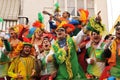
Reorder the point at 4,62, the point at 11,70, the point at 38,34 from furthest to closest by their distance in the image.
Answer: the point at 38,34 < the point at 4,62 < the point at 11,70

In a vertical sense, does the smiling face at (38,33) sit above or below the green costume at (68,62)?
above

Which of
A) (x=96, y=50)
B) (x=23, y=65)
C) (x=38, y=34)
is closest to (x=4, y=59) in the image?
(x=23, y=65)

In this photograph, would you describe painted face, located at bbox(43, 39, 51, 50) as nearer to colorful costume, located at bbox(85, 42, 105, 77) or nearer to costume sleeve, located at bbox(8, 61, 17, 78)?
costume sleeve, located at bbox(8, 61, 17, 78)

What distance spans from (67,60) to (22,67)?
784 mm

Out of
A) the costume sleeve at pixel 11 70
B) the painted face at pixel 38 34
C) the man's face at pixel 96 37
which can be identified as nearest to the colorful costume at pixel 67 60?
the man's face at pixel 96 37

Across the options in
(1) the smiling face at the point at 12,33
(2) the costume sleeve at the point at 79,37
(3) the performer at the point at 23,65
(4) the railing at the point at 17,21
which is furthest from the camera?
(4) the railing at the point at 17,21

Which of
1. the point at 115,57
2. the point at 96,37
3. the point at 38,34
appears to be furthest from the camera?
the point at 38,34

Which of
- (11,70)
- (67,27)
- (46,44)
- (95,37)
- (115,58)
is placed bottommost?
(11,70)

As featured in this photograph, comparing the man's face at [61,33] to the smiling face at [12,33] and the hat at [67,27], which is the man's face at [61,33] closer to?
the hat at [67,27]

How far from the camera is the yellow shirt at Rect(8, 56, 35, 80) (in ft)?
19.1

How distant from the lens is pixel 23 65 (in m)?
5.86

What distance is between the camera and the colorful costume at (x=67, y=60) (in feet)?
18.1

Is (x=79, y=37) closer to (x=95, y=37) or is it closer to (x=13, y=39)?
(x=95, y=37)

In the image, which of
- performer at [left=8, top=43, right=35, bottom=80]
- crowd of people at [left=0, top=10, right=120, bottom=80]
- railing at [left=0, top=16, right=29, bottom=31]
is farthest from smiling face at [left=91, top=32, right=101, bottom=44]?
railing at [left=0, top=16, right=29, bottom=31]
